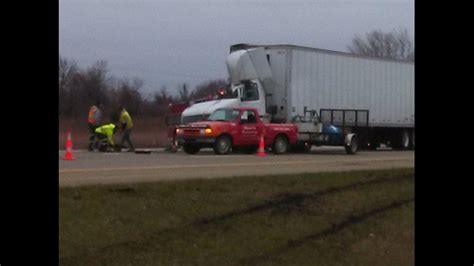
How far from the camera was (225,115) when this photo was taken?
2562 cm

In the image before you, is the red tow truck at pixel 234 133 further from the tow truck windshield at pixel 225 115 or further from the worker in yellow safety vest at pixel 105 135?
the worker in yellow safety vest at pixel 105 135

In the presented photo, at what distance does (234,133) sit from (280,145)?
2.29 metres

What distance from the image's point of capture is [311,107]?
2912cm

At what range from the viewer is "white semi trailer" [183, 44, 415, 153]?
28.0m

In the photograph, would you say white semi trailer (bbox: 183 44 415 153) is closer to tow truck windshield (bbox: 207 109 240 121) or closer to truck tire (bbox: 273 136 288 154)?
truck tire (bbox: 273 136 288 154)

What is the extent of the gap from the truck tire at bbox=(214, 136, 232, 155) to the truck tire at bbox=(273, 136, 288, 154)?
2.14m

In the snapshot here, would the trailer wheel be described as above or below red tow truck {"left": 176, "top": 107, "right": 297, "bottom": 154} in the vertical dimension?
below

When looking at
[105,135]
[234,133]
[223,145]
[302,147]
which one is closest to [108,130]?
[105,135]

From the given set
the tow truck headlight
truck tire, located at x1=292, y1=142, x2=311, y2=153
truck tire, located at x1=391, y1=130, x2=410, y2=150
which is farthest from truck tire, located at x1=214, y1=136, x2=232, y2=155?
truck tire, located at x1=391, y1=130, x2=410, y2=150
